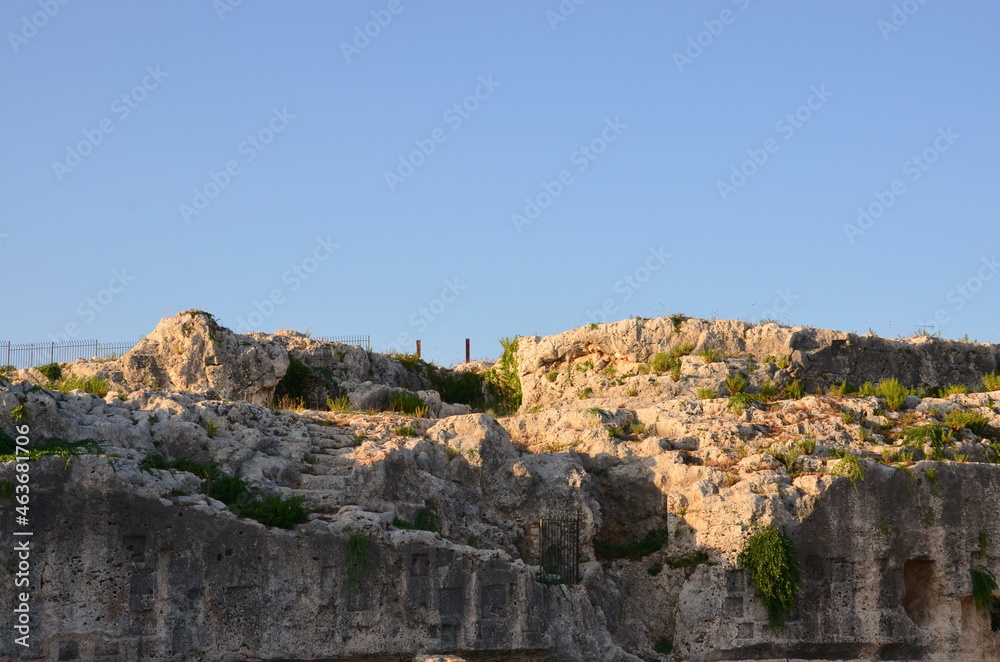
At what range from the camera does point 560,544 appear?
1856cm

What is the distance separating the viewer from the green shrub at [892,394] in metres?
21.8

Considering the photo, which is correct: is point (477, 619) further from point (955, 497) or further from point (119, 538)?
point (955, 497)

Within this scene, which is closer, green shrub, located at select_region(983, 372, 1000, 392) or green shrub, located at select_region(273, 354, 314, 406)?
green shrub, located at select_region(273, 354, 314, 406)

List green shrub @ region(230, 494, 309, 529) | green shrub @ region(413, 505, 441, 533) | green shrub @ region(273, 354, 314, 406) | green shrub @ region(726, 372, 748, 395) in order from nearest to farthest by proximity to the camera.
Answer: green shrub @ region(230, 494, 309, 529) → green shrub @ region(413, 505, 441, 533) → green shrub @ region(726, 372, 748, 395) → green shrub @ region(273, 354, 314, 406)

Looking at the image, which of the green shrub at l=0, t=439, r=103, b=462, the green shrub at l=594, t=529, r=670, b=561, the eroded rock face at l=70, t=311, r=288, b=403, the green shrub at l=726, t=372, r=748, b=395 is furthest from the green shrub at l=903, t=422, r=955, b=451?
the green shrub at l=0, t=439, r=103, b=462

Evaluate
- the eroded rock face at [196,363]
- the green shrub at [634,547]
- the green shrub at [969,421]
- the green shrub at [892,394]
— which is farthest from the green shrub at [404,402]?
the green shrub at [969,421]

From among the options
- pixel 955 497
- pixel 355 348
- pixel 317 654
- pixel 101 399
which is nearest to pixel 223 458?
pixel 101 399

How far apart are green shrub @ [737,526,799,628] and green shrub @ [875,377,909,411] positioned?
477 centimetres

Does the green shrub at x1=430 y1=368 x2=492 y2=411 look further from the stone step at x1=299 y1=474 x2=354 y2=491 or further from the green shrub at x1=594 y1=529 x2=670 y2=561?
the stone step at x1=299 y1=474 x2=354 y2=491

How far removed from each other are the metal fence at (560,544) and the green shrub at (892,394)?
6464 millimetres

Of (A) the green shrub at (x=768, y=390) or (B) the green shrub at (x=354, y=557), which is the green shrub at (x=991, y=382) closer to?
(A) the green shrub at (x=768, y=390)

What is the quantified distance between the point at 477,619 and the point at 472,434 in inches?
142

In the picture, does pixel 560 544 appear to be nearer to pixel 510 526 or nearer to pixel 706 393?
pixel 510 526

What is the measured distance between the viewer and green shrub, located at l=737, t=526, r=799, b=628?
59.3 feet
